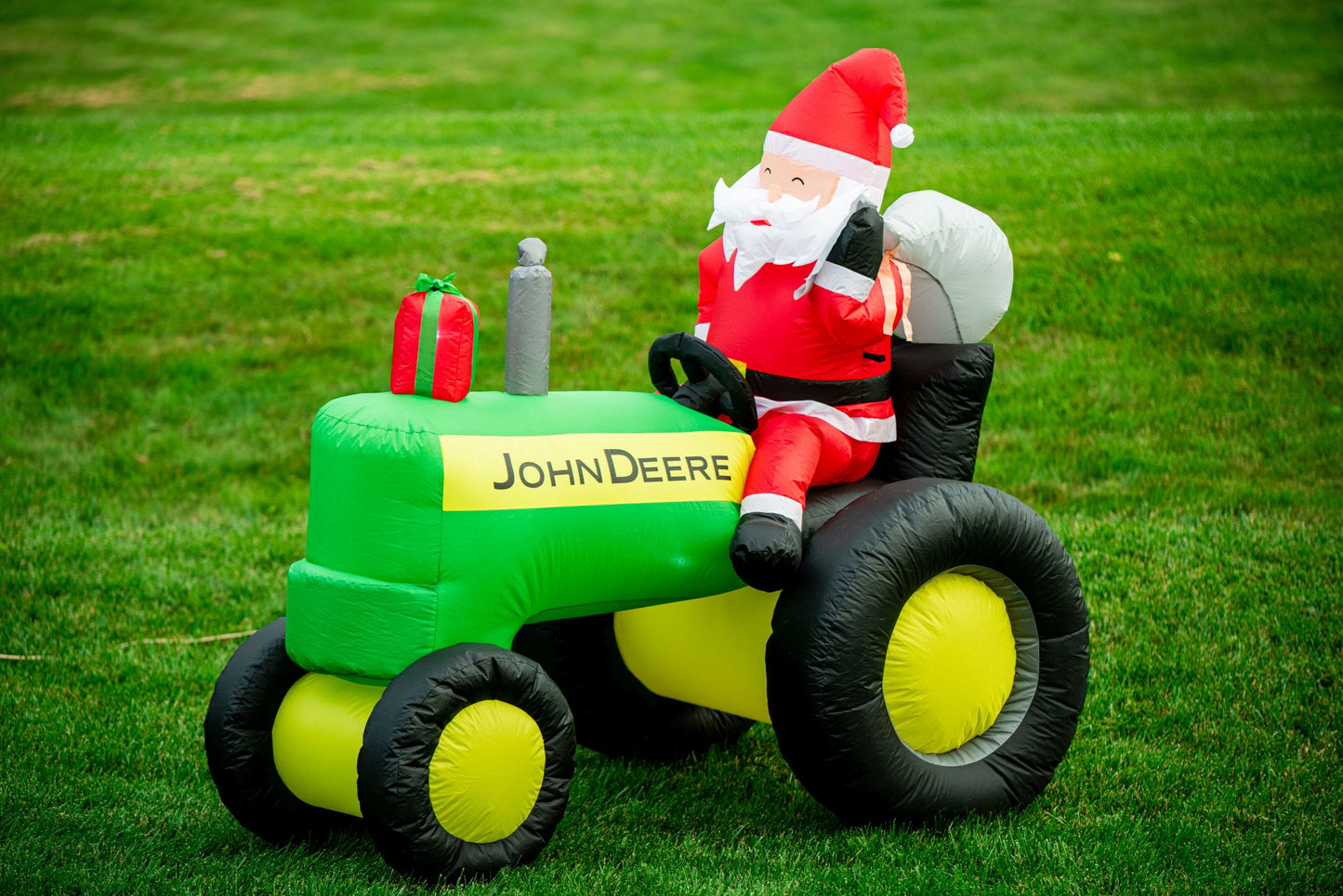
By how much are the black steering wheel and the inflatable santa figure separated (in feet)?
0.08

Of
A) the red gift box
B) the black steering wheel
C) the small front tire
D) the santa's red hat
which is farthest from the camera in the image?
the santa's red hat

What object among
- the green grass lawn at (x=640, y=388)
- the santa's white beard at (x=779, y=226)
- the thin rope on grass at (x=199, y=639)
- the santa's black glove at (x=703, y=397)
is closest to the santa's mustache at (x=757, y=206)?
the santa's white beard at (x=779, y=226)

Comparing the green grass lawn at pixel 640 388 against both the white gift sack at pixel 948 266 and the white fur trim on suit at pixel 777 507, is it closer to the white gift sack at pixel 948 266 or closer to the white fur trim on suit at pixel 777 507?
A: the white fur trim on suit at pixel 777 507

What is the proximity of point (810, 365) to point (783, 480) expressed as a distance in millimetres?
401

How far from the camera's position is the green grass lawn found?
3.90 metres

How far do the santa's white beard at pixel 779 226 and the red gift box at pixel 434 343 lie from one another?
0.90 m

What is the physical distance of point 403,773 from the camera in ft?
10.8

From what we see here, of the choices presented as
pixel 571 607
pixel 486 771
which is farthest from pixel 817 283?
pixel 486 771

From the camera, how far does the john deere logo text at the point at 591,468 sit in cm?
349

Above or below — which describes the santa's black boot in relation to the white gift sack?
below

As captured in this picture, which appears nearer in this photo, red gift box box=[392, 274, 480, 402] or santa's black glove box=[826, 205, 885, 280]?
red gift box box=[392, 274, 480, 402]

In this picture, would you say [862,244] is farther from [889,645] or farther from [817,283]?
[889,645]

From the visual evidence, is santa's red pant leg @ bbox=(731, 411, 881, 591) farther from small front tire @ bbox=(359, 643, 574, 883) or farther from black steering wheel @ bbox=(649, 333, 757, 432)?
small front tire @ bbox=(359, 643, 574, 883)

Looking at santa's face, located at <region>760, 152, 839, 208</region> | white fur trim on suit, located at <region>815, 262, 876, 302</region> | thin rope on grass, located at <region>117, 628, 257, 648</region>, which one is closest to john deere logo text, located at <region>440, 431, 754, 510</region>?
white fur trim on suit, located at <region>815, 262, 876, 302</region>
